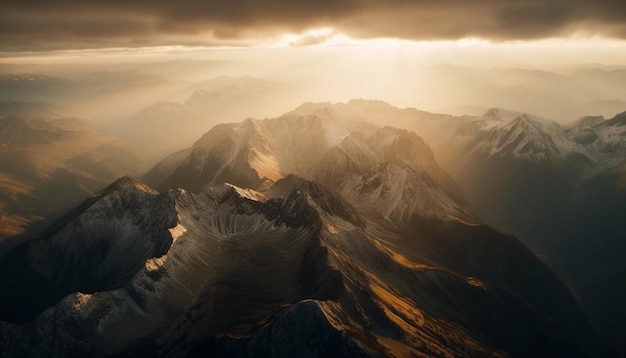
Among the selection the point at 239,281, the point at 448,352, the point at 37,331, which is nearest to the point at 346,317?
the point at 448,352

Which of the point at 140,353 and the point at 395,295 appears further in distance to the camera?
the point at 395,295

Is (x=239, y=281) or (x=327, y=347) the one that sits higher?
(x=327, y=347)

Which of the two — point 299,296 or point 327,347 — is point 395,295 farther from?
point 327,347

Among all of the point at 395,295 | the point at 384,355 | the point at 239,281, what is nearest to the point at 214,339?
the point at 239,281

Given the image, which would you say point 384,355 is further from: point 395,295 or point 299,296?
point 395,295

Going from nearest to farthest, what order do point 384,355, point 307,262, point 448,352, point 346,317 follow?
point 384,355 → point 346,317 → point 448,352 → point 307,262

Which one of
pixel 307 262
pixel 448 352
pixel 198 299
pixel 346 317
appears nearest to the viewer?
pixel 346 317

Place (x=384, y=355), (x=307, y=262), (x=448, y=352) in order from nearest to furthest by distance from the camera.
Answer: (x=384, y=355) → (x=448, y=352) → (x=307, y=262)

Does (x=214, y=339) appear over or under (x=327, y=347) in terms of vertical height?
under

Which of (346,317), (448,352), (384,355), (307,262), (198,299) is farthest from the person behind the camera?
(307,262)
